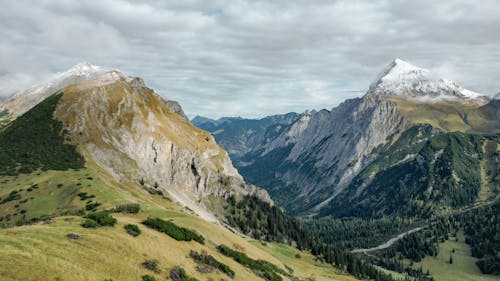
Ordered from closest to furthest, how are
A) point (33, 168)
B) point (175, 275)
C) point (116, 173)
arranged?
point (175, 275)
point (33, 168)
point (116, 173)

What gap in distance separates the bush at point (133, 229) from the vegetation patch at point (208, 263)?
8.10 meters

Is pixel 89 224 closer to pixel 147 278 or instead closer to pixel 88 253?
pixel 88 253

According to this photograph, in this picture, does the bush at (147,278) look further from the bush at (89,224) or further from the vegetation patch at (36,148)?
the vegetation patch at (36,148)

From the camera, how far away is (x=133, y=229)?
1996 inches

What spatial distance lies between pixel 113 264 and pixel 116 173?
140 metres

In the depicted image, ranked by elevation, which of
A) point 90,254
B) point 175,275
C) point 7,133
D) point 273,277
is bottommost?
point 273,277

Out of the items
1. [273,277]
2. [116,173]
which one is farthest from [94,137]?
[273,277]

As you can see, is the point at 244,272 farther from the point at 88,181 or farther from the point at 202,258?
the point at 88,181

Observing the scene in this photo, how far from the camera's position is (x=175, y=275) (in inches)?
1779

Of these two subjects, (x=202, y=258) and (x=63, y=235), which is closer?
(x=63, y=235)

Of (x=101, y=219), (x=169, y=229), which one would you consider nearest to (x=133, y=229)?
(x=101, y=219)

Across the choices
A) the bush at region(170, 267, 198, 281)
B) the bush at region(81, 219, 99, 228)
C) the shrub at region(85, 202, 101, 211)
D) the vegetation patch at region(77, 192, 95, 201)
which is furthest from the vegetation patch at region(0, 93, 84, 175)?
the bush at region(170, 267, 198, 281)

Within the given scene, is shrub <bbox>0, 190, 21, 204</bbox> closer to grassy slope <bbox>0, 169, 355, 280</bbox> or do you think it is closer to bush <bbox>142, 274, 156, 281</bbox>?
grassy slope <bbox>0, 169, 355, 280</bbox>

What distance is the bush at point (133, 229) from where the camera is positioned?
163 ft
